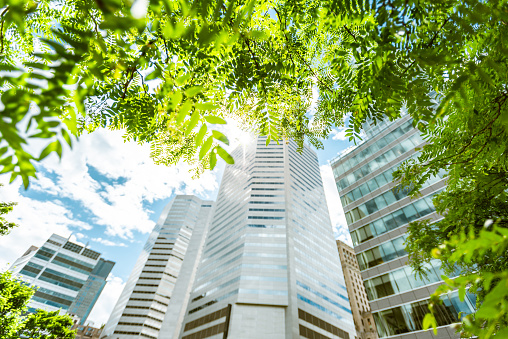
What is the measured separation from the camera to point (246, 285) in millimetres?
49688

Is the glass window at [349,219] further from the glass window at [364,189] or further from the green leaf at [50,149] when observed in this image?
the green leaf at [50,149]

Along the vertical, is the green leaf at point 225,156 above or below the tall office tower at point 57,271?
below

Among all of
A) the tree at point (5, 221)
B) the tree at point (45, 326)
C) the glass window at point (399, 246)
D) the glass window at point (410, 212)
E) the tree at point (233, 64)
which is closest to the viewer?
the tree at point (233, 64)

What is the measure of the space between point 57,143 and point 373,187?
27.4 metres

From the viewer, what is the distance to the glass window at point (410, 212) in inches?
787

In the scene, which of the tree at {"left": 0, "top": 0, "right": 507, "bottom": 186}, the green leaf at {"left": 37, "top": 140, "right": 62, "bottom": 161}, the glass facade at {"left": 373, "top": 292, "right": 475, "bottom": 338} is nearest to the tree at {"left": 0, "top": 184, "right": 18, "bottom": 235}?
the tree at {"left": 0, "top": 0, "right": 507, "bottom": 186}

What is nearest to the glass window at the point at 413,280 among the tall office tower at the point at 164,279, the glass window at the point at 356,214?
the glass window at the point at 356,214

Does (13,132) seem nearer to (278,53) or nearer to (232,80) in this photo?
(232,80)

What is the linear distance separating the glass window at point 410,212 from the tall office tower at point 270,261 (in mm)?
34723

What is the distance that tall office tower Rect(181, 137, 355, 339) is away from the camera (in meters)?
45.9

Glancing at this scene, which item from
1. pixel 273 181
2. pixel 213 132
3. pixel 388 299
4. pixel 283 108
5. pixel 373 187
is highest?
pixel 273 181

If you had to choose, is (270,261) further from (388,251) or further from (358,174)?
(388,251)

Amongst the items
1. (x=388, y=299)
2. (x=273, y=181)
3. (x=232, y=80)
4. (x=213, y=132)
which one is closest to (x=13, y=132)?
(x=213, y=132)

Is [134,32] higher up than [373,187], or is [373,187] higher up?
[373,187]
